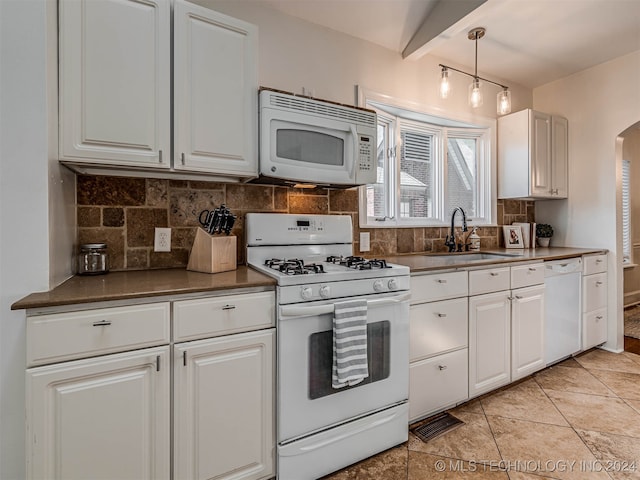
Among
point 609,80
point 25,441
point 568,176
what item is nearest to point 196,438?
point 25,441

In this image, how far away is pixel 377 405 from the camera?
1.71m

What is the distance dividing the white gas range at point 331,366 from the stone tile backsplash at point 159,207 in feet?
0.83

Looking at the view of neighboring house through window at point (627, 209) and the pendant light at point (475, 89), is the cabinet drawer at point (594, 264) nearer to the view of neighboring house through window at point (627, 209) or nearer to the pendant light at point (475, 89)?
the pendant light at point (475, 89)

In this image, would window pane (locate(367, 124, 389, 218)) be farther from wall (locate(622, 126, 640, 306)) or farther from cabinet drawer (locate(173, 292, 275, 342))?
wall (locate(622, 126, 640, 306))

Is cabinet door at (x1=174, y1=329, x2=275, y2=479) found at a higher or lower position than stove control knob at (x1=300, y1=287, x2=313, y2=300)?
lower

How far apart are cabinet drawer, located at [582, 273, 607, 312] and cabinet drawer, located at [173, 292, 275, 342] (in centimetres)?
280

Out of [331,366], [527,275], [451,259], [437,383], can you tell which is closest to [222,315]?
[331,366]

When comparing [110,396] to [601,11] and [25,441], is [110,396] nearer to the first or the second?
[25,441]

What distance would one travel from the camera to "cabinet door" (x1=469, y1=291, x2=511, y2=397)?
212cm

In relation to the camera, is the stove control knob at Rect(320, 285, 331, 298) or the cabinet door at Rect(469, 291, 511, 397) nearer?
the stove control knob at Rect(320, 285, 331, 298)

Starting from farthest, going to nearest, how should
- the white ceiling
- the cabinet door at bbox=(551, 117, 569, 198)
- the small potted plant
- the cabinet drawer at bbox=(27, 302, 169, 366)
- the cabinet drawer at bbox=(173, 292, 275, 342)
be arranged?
the small potted plant → the cabinet door at bbox=(551, 117, 569, 198) → the white ceiling → the cabinet drawer at bbox=(173, 292, 275, 342) → the cabinet drawer at bbox=(27, 302, 169, 366)

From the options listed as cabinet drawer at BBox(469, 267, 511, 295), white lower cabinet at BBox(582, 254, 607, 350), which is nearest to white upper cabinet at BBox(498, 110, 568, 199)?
white lower cabinet at BBox(582, 254, 607, 350)

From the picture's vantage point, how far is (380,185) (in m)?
2.70

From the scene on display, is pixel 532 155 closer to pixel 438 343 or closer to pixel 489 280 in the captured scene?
pixel 489 280
